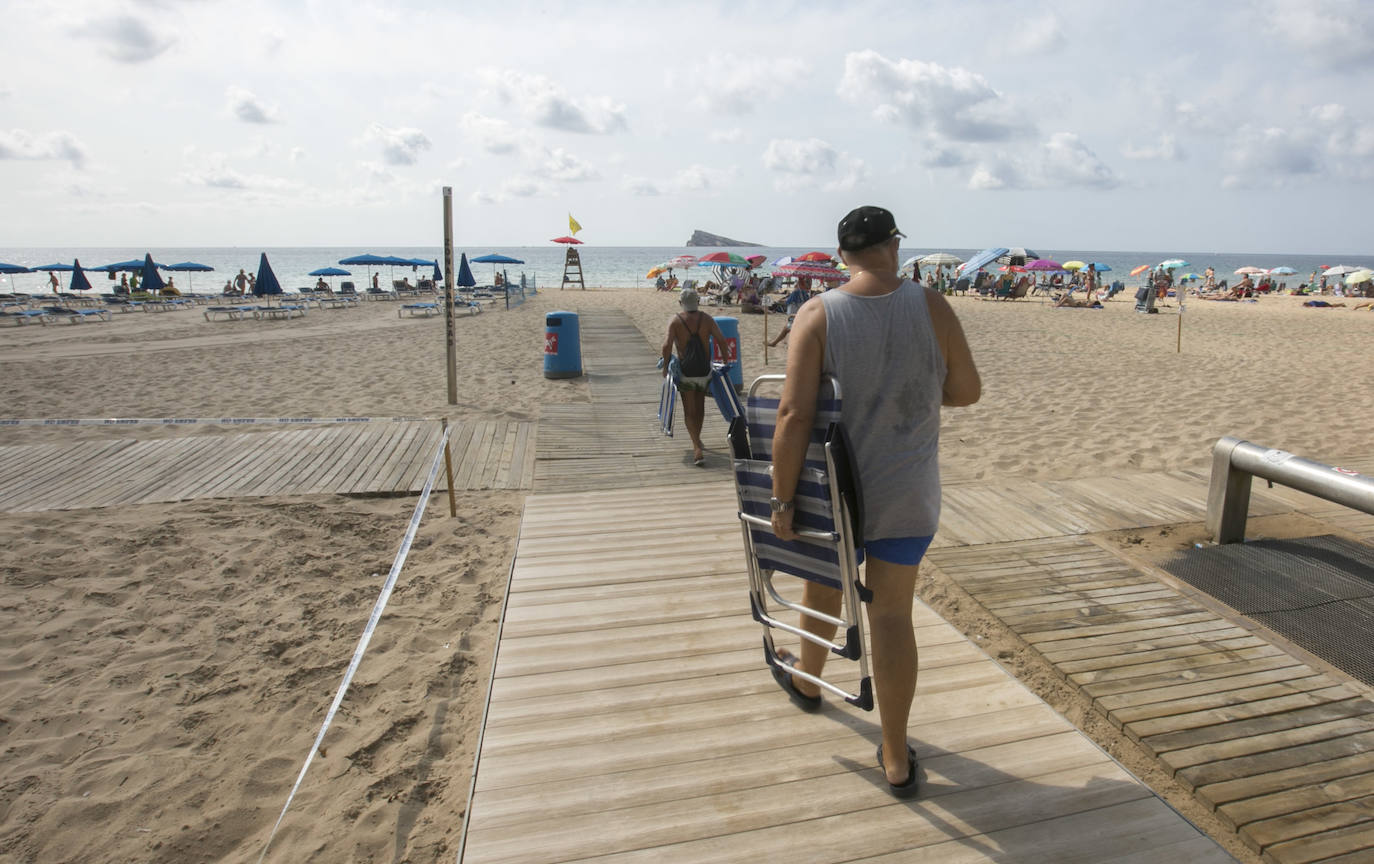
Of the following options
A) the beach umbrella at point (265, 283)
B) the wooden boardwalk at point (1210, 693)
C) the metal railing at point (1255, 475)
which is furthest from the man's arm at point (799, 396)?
the beach umbrella at point (265, 283)

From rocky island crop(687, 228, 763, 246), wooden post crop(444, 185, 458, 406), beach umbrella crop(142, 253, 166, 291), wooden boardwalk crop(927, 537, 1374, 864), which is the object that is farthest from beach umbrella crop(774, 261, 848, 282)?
rocky island crop(687, 228, 763, 246)

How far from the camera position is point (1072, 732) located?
2527mm

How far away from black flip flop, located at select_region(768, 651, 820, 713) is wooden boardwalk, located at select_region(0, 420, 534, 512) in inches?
144

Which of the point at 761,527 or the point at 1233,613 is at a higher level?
the point at 761,527

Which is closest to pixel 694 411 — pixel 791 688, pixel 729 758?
pixel 791 688

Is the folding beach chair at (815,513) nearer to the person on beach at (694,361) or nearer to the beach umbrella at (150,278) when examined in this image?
the person on beach at (694,361)

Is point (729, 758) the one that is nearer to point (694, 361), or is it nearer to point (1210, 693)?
point (1210, 693)

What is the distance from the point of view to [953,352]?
Answer: 2.08m

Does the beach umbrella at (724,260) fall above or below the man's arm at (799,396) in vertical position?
above

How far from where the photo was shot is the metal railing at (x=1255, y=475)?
3.59m

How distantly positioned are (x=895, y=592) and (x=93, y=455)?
7.45 meters

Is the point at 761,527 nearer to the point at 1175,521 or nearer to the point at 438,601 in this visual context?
the point at 438,601

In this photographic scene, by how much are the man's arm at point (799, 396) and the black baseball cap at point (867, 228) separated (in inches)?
8.5

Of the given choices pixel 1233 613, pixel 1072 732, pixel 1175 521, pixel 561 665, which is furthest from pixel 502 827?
pixel 1175 521
